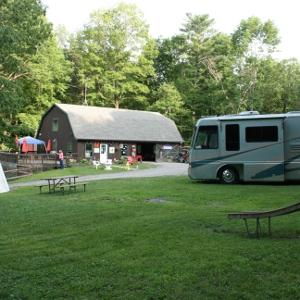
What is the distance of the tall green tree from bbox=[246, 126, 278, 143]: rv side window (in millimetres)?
47727

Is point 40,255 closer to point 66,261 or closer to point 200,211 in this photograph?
point 66,261

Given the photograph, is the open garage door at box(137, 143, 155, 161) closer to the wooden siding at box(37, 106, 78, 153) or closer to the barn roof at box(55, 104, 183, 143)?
the barn roof at box(55, 104, 183, 143)

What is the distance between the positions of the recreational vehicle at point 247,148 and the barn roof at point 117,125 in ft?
90.2

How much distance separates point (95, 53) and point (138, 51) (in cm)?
653

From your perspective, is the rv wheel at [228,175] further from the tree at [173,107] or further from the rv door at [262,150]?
the tree at [173,107]

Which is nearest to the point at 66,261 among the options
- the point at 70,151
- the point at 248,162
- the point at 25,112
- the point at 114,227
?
the point at 114,227

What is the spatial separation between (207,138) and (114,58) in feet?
164

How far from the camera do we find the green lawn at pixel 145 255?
5660 mm

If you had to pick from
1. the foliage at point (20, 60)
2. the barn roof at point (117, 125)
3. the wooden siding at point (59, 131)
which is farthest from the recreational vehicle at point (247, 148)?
the wooden siding at point (59, 131)

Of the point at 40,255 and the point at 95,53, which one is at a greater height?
the point at 95,53

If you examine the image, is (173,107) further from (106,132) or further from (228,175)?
(228,175)

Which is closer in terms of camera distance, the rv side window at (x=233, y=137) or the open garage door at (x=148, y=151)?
the rv side window at (x=233, y=137)

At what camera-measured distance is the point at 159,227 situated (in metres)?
9.45

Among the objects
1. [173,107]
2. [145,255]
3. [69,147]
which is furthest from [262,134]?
[173,107]
